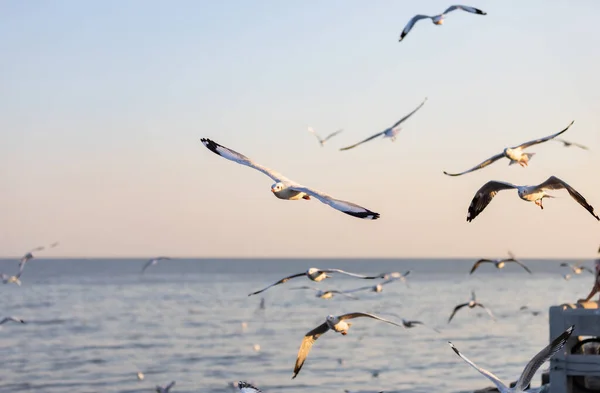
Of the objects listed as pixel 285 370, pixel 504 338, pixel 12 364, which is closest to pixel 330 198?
pixel 285 370

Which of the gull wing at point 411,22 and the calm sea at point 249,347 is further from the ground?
the gull wing at point 411,22

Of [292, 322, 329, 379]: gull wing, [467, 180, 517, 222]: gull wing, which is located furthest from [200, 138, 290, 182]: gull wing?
[292, 322, 329, 379]: gull wing

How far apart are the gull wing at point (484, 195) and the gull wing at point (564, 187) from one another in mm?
507

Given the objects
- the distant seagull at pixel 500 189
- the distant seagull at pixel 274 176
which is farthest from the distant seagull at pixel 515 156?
A: the distant seagull at pixel 274 176

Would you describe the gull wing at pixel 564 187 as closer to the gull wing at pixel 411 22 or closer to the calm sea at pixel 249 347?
the gull wing at pixel 411 22

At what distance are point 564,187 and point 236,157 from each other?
419 cm

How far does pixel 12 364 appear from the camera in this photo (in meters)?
→ 39.2

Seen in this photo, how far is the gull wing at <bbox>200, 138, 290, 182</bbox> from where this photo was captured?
1365cm

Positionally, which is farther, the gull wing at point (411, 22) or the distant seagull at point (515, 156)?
the gull wing at point (411, 22)

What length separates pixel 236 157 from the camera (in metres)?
13.7

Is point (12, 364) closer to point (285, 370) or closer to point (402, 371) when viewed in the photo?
point (285, 370)

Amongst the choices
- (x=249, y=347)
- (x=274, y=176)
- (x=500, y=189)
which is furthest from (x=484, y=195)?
(x=249, y=347)

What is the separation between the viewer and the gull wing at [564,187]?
1252cm

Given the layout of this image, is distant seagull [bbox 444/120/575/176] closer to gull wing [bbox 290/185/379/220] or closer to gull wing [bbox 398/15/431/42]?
gull wing [bbox 398/15/431/42]
